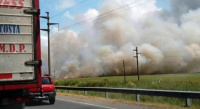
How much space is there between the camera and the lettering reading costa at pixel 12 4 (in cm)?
682

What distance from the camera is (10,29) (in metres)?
6.85

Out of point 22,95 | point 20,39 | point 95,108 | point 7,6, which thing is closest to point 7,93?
point 22,95

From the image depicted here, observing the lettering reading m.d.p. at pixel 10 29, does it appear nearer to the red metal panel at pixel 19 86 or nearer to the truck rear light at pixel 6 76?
the truck rear light at pixel 6 76

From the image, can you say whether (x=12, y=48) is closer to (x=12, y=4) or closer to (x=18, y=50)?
(x=18, y=50)

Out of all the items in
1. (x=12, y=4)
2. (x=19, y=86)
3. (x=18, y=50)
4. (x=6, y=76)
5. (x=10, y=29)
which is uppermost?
(x=12, y=4)

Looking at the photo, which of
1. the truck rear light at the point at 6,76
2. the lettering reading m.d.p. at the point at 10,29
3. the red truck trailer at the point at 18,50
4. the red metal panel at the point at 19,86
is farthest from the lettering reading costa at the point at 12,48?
the red metal panel at the point at 19,86

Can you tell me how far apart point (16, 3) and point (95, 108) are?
7.47m

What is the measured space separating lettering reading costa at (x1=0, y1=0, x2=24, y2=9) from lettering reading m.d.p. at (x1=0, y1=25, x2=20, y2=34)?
1.50 ft

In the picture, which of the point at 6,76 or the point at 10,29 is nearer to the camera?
the point at 6,76

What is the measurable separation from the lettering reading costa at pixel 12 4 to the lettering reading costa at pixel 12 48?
90 centimetres

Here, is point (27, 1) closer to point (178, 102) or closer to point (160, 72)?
point (178, 102)

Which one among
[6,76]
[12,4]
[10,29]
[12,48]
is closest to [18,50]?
[12,48]

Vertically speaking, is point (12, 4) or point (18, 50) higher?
point (12, 4)

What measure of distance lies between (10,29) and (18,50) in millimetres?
515
